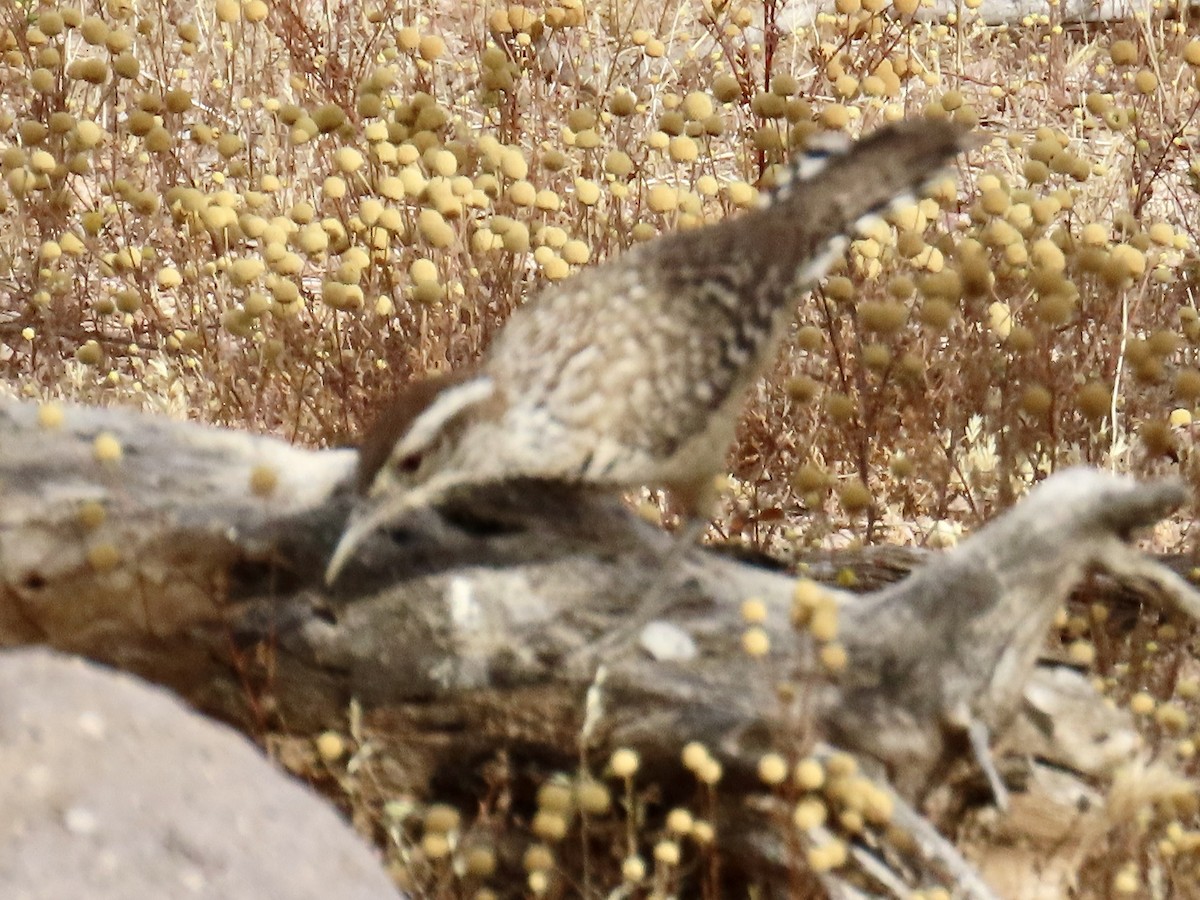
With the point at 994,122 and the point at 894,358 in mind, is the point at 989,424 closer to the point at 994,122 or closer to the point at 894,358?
the point at 894,358

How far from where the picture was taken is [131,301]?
14.2 ft

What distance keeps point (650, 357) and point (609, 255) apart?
1528mm

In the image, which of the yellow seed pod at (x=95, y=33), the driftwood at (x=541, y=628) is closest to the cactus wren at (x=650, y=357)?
the driftwood at (x=541, y=628)

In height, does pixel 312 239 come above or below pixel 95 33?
below

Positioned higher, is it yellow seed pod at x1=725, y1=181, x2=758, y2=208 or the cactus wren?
yellow seed pod at x1=725, y1=181, x2=758, y2=208

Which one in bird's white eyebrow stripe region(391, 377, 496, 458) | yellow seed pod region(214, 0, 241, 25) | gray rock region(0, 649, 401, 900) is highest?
yellow seed pod region(214, 0, 241, 25)

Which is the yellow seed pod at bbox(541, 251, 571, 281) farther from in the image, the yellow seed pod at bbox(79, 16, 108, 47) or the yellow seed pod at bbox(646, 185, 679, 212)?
the yellow seed pod at bbox(79, 16, 108, 47)

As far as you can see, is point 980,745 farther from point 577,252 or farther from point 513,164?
point 513,164

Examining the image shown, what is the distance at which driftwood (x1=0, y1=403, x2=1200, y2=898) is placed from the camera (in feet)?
8.86

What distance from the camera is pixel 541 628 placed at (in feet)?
9.19

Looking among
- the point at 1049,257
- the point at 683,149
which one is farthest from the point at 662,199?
the point at 1049,257

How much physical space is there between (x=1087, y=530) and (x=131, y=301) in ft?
9.00

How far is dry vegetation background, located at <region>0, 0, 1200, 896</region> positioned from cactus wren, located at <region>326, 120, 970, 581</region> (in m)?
0.24

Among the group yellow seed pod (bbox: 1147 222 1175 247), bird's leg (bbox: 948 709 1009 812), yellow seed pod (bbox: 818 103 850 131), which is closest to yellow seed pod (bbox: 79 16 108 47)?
yellow seed pod (bbox: 818 103 850 131)
